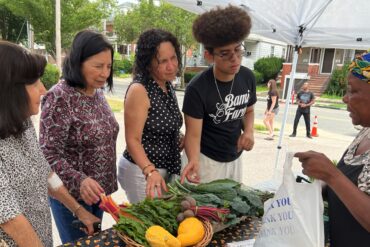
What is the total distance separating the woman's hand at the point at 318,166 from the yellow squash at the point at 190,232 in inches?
20.5

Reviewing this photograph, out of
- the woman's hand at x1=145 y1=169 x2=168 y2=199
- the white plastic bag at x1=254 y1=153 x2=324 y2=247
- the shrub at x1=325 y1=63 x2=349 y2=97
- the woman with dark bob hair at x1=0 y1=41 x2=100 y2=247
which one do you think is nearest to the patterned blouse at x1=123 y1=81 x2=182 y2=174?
the woman's hand at x1=145 y1=169 x2=168 y2=199

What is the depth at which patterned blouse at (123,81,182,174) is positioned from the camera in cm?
196

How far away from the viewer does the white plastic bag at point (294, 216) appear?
1.21 metres

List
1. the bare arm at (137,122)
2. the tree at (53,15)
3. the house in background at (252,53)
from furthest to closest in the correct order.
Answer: the house in background at (252,53)
the tree at (53,15)
the bare arm at (137,122)

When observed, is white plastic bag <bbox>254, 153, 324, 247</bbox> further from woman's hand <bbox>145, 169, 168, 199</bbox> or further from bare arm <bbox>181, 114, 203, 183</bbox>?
bare arm <bbox>181, 114, 203, 183</bbox>

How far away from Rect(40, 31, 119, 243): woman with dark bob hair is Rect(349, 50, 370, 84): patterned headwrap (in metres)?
1.31

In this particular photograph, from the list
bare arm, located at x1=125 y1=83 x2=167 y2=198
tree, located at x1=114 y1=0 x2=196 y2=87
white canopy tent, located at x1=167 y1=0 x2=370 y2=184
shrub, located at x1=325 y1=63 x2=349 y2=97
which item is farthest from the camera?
shrub, located at x1=325 y1=63 x2=349 y2=97

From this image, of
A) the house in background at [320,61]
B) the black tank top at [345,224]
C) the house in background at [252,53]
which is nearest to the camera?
the black tank top at [345,224]

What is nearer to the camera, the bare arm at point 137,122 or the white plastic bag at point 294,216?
the white plastic bag at point 294,216

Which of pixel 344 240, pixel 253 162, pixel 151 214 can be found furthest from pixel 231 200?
pixel 253 162

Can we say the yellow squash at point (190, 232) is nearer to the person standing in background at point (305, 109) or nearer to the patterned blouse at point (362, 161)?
the patterned blouse at point (362, 161)

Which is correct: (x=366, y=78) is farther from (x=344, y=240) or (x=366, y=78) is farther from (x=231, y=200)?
(x=231, y=200)

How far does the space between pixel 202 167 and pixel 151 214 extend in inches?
34.3

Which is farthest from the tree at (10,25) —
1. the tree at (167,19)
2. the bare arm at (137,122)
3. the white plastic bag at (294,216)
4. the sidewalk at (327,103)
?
the white plastic bag at (294,216)
